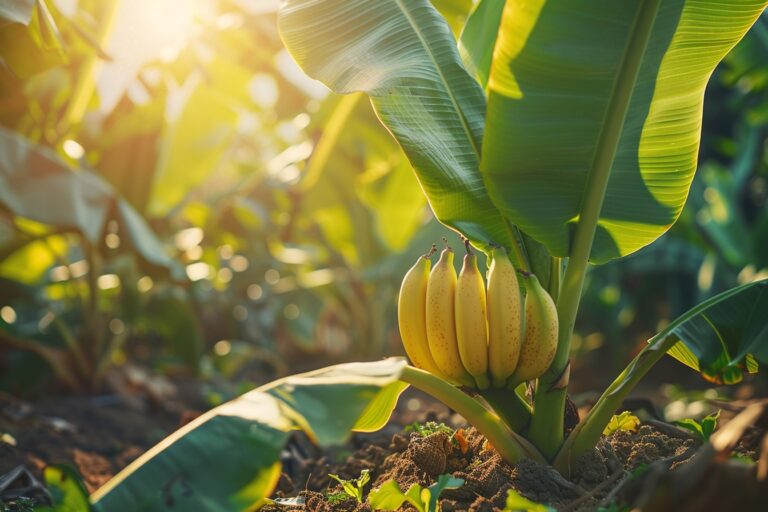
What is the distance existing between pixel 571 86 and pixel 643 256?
196 inches

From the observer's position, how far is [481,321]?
4.44ft

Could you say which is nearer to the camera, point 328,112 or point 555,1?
point 555,1

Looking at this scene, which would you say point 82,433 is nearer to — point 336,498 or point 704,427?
point 336,498

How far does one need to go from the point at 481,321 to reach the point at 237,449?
569 millimetres


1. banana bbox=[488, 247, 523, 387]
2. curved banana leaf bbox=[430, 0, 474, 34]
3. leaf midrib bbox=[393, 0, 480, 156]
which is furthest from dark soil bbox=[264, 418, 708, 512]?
curved banana leaf bbox=[430, 0, 474, 34]

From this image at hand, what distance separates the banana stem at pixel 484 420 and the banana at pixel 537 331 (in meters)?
0.13

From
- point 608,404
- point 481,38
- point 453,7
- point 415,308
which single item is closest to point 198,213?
point 453,7

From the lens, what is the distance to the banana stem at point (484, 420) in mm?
1309

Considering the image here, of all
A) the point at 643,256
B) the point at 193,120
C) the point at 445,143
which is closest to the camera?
the point at 445,143

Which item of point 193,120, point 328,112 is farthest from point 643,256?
point 193,120

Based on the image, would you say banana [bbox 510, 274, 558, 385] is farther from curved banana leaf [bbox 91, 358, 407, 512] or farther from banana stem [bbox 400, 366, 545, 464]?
curved banana leaf [bbox 91, 358, 407, 512]

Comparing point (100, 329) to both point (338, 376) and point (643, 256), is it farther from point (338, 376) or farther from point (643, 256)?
point (643, 256)

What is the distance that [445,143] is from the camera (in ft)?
5.08

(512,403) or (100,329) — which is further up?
(512,403)
